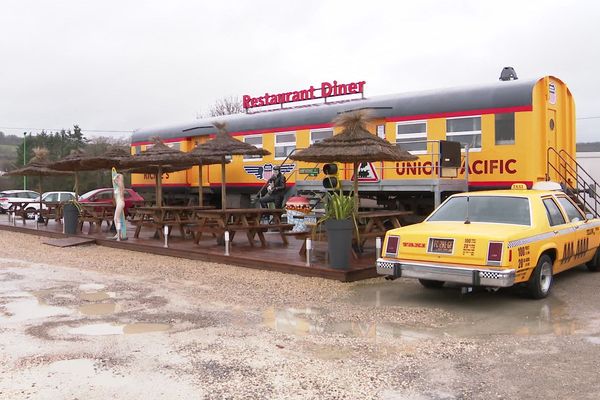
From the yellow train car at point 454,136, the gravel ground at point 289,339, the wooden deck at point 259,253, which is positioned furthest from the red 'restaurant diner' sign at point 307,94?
the gravel ground at point 289,339

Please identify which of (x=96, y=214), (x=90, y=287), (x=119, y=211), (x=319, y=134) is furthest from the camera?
(x=96, y=214)

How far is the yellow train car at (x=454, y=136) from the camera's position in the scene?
39.9 ft

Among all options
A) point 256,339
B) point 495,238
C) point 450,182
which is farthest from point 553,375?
point 450,182

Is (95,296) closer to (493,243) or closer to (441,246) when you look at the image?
(441,246)

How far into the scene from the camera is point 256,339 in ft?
19.4

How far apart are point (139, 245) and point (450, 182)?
6.86 metres

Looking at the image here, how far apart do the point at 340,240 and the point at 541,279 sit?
297cm

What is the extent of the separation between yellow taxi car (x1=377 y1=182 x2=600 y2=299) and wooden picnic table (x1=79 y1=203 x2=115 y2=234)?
1078cm

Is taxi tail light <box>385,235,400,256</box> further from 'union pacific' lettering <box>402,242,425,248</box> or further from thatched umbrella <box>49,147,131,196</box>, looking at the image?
thatched umbrella <box>49,147,131,196</box>

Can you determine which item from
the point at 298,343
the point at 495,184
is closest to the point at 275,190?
the point at 495,184

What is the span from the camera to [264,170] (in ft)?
54.8

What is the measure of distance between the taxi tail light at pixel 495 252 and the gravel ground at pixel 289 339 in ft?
2.17

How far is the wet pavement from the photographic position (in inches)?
179

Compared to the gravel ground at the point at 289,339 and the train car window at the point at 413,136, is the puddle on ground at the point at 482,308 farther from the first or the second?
the train car window at the point at 413,136
